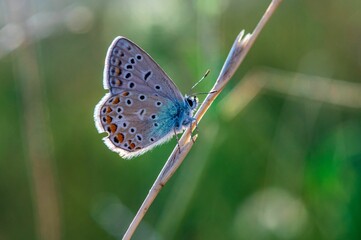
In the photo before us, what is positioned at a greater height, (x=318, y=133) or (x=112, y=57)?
(x=112, y=57)

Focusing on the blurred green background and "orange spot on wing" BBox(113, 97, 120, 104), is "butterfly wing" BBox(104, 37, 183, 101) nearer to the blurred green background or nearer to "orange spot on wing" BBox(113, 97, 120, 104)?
"orange spot on wing" BBox(113, 97, 120, 104)

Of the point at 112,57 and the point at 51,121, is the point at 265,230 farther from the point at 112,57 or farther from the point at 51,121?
the point at 51,121

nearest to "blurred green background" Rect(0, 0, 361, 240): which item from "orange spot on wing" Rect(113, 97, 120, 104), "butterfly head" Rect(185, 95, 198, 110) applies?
"butterfly head" Rect(185, 95, 198, 110)

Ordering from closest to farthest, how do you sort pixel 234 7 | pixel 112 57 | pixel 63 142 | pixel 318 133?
pixel 112 57 < pixel 318 133 < pixel 63 142 < pixel 234 7

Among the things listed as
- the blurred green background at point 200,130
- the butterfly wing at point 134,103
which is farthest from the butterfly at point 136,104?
the blurred green background at point 200,130

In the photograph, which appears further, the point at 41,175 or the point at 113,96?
the point at 41,175

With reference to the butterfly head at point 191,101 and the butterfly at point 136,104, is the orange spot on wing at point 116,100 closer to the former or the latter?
the butterfly at point 136,104

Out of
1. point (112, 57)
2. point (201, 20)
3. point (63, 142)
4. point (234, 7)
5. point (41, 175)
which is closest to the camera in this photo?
point (112, 57)

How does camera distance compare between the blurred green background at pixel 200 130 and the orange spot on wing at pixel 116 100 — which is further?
the blurred green background at pixel 200 130

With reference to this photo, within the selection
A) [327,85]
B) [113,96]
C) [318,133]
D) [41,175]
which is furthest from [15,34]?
[318,133]
